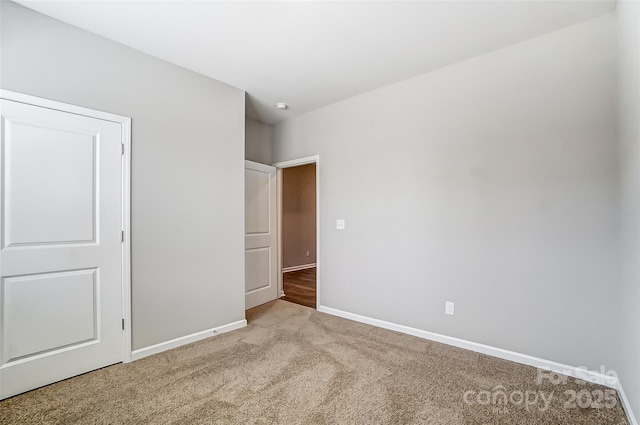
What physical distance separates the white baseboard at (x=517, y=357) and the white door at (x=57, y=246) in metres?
2.57

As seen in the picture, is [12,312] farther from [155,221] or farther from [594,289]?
[594,289]

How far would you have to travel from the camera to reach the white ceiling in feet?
6.59

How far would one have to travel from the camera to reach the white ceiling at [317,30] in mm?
2010

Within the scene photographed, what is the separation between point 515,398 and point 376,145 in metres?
2.53

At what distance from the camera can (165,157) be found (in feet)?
8.88

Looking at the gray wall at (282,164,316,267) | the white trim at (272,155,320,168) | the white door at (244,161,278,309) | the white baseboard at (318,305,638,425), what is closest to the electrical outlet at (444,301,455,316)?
the white baseboard at (318,305,638,425)

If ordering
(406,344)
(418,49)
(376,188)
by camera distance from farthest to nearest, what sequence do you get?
(376,188) < (406,344) < (418,49)

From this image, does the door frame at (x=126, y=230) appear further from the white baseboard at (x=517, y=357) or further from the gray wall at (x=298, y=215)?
the gray wall at (x=298, y=215)

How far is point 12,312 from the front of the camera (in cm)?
198

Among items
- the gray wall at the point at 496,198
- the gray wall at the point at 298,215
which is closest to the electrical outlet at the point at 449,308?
the gray wall at the point at 496,198

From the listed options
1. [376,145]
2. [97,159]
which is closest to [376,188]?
[376,145]

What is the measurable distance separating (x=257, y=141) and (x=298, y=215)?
288cm

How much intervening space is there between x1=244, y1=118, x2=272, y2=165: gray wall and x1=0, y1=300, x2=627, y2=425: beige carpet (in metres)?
2.61

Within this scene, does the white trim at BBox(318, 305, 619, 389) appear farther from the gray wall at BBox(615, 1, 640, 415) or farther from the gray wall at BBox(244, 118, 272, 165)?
the gray wall at BBox(244, 118, 272, 165)
